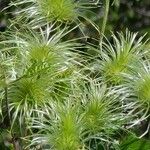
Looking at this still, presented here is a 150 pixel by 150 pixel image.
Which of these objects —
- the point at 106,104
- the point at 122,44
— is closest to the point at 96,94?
the point at 106,104

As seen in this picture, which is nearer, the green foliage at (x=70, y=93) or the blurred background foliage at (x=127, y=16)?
the green foliage at (x=70, y=93)

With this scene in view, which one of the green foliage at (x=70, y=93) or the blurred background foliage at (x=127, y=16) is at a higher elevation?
the blurred background foliage at (x=127, y=16)

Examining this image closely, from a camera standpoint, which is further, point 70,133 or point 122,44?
point 122,44

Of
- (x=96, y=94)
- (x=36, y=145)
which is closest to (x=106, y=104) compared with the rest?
(x=96, y=94)

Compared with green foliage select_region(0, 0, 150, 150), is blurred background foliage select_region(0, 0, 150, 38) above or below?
above

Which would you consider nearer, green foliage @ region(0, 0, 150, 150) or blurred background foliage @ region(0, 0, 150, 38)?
green foliage @ region(0, 0, 150, 150)

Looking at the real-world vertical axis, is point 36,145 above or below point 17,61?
below

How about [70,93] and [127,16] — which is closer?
[70,93]

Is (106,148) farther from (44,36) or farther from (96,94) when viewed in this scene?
(44,36)

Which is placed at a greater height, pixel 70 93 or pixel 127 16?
pixel 127 16
